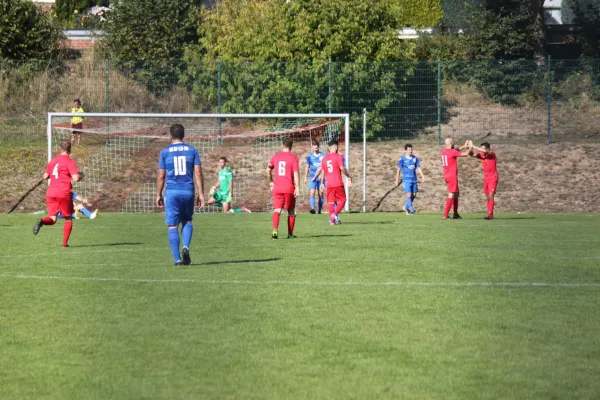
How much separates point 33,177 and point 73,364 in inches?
1010

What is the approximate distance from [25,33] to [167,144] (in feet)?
29.6

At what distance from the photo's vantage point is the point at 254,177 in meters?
33.6

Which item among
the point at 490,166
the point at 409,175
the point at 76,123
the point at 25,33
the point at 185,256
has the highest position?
the point at 25,33

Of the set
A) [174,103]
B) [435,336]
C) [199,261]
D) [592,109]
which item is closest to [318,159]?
[174,103]

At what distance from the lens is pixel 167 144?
1340 inches

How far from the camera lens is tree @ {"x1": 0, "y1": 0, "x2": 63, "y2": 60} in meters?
38.9

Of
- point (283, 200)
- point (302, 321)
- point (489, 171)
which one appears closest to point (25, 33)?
point (489, 171)

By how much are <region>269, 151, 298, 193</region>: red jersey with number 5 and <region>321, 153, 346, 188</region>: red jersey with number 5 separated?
10.5 feet

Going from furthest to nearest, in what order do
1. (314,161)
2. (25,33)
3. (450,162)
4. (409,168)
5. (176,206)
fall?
(25,33) < (409,168) < (314,161) < (450,162) < (176,206)

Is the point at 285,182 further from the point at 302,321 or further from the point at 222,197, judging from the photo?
the point at 222,197

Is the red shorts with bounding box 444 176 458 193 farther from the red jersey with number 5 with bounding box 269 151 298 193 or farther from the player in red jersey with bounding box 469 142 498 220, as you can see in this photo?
the red jersey with number 5 with bounding box 269 151 298 193

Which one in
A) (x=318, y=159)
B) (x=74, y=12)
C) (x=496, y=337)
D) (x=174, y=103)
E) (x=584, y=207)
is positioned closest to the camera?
(x=496, y=337)

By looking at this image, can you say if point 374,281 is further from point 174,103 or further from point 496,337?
point 174,103

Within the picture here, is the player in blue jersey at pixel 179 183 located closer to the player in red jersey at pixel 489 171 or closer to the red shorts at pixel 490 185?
the player in red jersey at pixel 489 171
